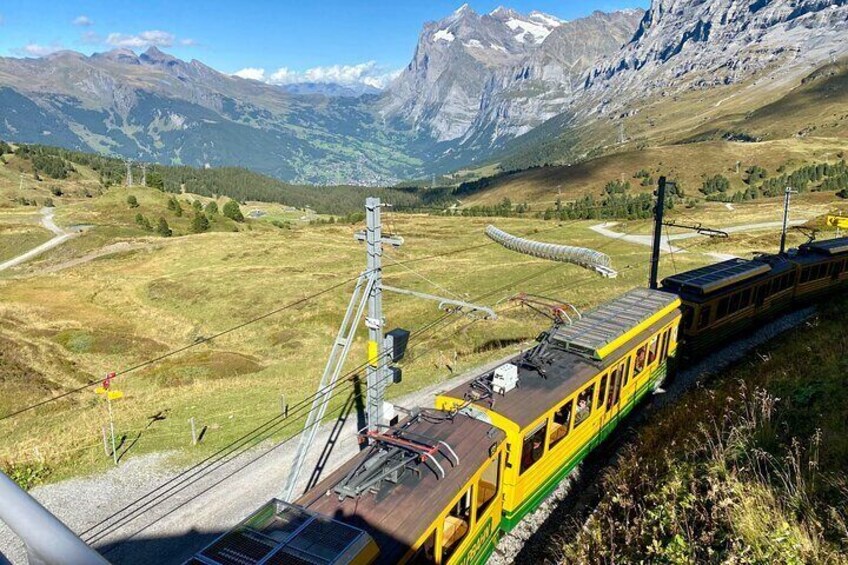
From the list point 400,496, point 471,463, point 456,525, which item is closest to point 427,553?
point 400,496

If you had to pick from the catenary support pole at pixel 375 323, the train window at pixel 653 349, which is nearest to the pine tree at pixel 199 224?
the catenary support pole at pixel 375 323

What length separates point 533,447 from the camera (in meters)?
15.3

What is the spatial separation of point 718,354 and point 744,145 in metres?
204

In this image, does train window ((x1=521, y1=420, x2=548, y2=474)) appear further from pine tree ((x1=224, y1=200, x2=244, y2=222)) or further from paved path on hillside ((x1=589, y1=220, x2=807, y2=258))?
pine tree ((x1=224, y1=200, x2=244, y2=222))

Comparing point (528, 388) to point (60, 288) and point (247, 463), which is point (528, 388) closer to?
point (247, 463)

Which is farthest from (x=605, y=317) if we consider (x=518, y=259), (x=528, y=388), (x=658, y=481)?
(x=518, y=259)

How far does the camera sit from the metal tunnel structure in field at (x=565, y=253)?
58844mm

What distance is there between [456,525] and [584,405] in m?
7.27

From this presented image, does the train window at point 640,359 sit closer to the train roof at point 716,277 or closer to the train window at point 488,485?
the train roof at point 716,277

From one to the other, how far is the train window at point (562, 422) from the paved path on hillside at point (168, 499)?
1013 cm

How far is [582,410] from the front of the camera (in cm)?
1758

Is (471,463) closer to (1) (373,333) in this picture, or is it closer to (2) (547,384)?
(2) (547,384)

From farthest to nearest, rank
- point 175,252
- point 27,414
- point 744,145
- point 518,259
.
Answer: point 744,145, point 175,252, point 518,259, point 27,414

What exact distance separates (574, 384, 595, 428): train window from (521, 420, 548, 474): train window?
201 cm
